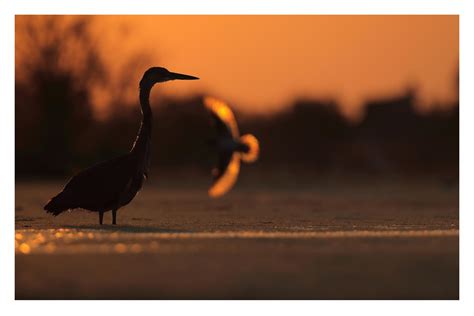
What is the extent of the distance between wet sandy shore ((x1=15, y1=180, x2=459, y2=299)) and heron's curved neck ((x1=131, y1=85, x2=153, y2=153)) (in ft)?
2.76

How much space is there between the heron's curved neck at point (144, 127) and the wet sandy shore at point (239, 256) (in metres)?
0.84

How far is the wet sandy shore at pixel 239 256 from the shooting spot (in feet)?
29.9

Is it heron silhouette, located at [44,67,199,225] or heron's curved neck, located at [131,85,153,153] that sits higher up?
heron's curved neck, located at [131,85,153,153]

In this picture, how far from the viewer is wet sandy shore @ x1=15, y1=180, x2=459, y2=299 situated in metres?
9.12

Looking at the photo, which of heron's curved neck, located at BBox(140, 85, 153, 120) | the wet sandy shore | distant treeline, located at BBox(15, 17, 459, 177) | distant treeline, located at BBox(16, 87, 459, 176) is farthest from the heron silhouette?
distant treeline, located at BBox(16, 87, 459, 176)

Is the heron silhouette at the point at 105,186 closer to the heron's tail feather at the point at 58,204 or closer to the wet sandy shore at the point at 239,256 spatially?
the heron's tail feather at the point at 58,204

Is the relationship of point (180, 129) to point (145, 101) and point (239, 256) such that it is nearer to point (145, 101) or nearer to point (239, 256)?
point (145, 101)

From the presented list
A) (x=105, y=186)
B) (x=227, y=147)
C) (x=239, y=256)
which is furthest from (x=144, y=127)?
(x=239, y=256)

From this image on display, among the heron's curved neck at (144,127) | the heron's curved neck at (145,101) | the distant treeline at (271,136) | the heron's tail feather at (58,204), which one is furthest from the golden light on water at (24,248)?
the distant treeline at (271,136)

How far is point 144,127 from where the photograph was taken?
13.6 metres

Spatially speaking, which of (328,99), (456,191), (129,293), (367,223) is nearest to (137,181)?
(367,223)

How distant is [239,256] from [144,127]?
3384 mm

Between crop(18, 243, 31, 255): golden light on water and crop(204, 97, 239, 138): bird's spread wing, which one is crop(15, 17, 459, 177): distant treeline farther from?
crop(18, 243, 31, 255): golden light on water
